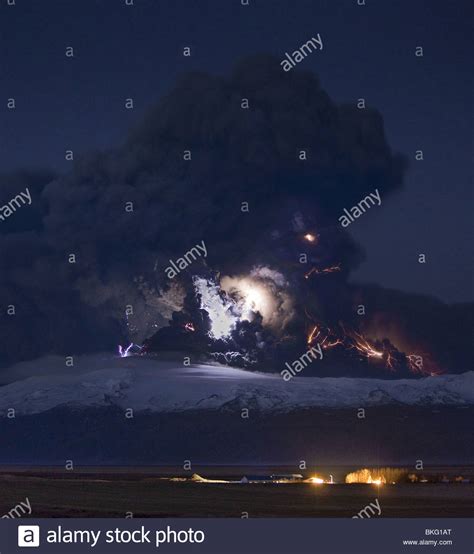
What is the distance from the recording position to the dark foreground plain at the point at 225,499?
292ft

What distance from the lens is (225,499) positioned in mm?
102188

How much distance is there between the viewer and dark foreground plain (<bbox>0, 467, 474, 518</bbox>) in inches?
3501

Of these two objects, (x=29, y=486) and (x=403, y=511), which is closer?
(x=403, y=511)
